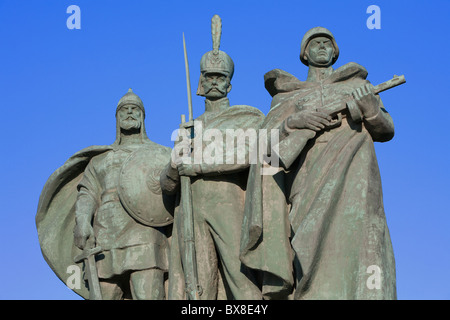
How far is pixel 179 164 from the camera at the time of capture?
1524cm

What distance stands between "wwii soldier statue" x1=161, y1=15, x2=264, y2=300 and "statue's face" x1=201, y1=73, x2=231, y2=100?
0.89ft

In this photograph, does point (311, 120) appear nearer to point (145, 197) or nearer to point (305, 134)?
point (305, 134)

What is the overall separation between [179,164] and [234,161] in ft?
2.12

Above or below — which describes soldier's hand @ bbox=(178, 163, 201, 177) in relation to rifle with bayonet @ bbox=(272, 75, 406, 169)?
below

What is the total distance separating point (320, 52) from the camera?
50.9 ft

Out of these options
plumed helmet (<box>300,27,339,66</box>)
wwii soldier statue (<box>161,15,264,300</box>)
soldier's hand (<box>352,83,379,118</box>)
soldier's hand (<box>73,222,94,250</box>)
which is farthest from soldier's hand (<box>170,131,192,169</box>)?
soldier's hand (<box>352,83,379,118</box>)

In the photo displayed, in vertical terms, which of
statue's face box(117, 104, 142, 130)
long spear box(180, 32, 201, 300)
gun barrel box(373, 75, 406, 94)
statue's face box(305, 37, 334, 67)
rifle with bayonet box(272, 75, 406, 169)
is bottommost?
long spear box(180, 32, 201, 300)

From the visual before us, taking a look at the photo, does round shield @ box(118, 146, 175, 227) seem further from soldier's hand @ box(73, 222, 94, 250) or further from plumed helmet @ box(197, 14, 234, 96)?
plumed helmet @ box(197, 14, 234, 96)

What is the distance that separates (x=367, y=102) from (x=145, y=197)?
10.1 ft

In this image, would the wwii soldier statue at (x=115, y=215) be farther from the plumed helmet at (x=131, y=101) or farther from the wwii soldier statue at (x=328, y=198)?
the wwii soldier statue at (x=328, y=198)

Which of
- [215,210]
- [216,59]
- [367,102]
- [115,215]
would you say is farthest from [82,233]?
[367,102]

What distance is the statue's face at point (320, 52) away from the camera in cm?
1551

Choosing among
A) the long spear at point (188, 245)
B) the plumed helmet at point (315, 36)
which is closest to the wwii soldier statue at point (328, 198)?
the plumed helmet at point (315, 36)

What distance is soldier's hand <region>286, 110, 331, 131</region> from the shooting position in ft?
48.4
